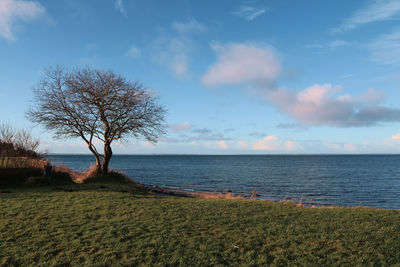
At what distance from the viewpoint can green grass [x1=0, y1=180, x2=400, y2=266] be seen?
604 centimetres

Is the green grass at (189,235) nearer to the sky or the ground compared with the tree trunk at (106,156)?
nearer to the ground

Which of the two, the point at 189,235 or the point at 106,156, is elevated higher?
the point at 106,156

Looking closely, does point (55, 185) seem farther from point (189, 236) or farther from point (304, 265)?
point (304, 265)

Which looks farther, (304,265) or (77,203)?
(77,203)

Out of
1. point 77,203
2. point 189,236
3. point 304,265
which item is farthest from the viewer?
point 77,203

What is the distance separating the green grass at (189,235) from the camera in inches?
238

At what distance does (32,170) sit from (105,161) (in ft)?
18.9

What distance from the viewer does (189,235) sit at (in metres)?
7.66

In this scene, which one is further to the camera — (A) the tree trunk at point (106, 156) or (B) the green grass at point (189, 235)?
(A) the tree trunk at point (106, 156)

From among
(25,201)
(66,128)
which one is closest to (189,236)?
(25,201)

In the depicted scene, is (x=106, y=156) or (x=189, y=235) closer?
(x=189, y=235)

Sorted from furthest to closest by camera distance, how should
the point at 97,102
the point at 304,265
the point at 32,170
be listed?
the point at 97,102
the point at 32,170
the point at 304,265

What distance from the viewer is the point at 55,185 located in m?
18.9

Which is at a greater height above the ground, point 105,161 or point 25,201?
point 105,161
